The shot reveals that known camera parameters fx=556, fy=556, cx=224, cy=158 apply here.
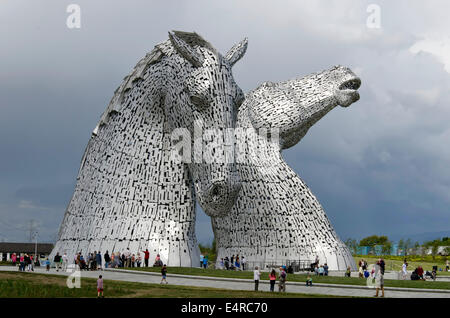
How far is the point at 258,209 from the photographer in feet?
73.4

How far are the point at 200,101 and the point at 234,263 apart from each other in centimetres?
1015

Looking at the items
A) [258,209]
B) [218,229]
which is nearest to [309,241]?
[258,209]

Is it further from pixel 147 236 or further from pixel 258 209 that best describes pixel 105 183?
pixel 258 209

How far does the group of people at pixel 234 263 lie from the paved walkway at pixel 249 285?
5589 millimetres

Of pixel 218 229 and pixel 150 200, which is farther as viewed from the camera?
pixel 218 229

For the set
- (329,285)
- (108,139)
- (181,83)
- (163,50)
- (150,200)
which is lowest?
(329,285)

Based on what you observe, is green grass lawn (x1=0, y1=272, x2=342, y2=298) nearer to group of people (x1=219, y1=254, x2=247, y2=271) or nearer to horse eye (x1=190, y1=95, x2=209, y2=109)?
horse eye (x1=190, y1=95, x2=209, y2=109)

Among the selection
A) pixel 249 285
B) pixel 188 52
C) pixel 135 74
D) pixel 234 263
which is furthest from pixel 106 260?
pixel 188 52

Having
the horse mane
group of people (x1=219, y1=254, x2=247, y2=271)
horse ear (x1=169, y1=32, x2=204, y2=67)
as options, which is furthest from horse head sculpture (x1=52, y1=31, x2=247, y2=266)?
horse ear (x1=169, y1=32, x2=204, y2=67)

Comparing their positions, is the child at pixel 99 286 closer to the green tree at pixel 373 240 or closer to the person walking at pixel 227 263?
the person walking at pixel 227 263

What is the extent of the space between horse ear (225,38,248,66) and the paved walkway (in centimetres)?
634

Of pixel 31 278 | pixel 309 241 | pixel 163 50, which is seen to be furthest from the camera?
pixel 309 241

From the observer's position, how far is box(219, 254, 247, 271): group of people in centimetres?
2211
